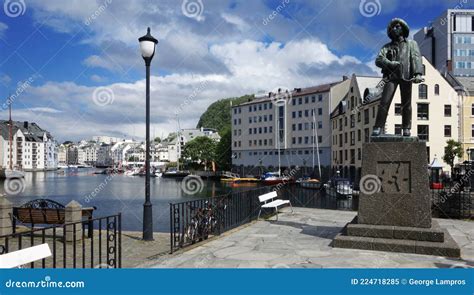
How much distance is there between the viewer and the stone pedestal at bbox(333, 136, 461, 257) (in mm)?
8391

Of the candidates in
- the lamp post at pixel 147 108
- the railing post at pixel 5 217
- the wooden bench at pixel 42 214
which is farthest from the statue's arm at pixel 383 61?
the railing post at pixel 5 217

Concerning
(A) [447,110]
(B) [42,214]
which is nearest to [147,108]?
(B) [42,214]

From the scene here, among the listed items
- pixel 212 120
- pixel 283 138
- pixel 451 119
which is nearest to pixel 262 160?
pixel 283 138

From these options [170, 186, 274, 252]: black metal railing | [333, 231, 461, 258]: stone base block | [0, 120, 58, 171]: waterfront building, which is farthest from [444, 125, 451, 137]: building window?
[0, 120, 58, 171]: waterfront building

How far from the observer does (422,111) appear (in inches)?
1919

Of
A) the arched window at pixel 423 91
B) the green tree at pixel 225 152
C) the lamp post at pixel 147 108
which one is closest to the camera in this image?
the lamp post at pixel 147 108

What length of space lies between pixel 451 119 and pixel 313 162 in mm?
31841

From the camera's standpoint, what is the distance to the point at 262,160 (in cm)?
8981

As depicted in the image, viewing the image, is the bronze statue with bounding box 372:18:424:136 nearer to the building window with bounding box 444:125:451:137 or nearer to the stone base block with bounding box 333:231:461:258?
the stone base block with bounding box 333:231:461:258
